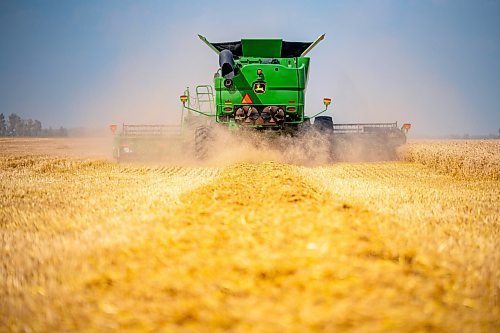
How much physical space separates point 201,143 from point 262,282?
8817 mm

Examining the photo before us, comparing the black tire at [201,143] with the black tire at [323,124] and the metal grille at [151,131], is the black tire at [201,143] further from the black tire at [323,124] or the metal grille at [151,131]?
the black tire at [323,124]

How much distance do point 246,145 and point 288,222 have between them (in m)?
7.43

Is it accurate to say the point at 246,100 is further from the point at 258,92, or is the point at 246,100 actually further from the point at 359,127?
the point at 359,127

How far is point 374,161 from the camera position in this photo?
A: 40.7 ft

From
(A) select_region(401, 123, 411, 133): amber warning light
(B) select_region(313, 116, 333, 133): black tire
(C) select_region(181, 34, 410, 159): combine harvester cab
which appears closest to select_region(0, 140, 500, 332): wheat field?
(C) select_region(181, 34, 410, 159): combine harvester cab

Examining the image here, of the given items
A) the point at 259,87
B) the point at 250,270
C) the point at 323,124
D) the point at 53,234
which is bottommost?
the point at 53,234

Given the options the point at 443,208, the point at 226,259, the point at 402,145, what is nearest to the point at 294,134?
the point at 402,145

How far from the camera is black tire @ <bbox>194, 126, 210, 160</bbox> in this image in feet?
34.2

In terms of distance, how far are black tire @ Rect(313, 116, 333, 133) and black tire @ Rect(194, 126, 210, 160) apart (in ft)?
11.2

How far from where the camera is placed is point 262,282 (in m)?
1.82

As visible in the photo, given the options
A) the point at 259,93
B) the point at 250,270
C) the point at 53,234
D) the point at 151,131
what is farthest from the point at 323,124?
the point at 250,270

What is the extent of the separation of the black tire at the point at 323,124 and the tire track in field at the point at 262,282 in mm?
8811

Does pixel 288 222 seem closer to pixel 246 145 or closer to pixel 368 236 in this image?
pixel 368 236

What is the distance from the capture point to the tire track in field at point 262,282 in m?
1.54
